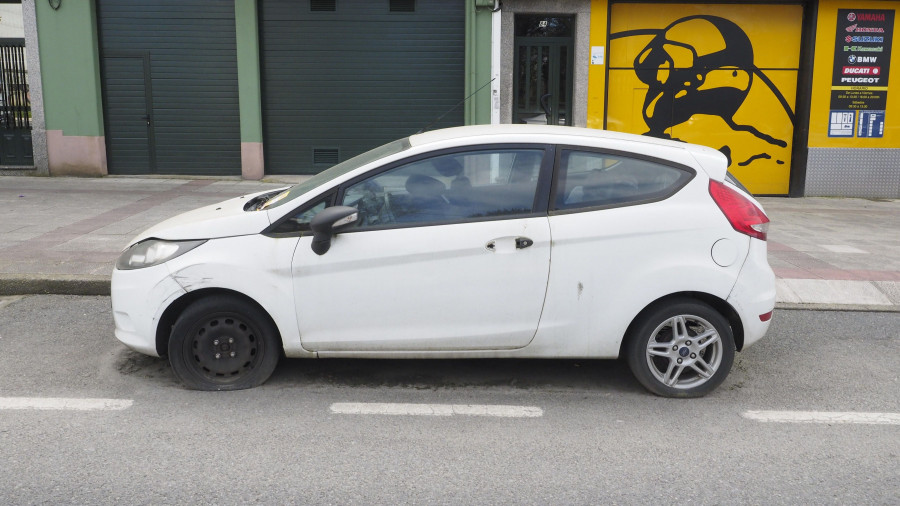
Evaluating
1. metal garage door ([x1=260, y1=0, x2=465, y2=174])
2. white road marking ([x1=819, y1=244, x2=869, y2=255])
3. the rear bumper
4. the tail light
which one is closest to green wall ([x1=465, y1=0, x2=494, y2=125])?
metal garage door ([x1=260, y1=0, x2=465, y2=174])

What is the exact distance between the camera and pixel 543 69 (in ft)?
46.1

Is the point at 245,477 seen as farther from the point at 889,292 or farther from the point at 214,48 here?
the point at 214,48

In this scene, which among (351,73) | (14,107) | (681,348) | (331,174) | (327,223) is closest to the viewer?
(327,223)

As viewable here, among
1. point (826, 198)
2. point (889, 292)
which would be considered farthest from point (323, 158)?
point (889, 292)

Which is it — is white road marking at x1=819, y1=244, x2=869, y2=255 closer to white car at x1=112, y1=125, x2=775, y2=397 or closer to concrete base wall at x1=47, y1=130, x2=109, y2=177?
white car at x1=112, y1=125, x2=775, y2=397

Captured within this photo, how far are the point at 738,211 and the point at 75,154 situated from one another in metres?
12.7

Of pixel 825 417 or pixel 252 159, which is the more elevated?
pixel 252 159

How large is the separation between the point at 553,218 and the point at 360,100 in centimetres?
1025

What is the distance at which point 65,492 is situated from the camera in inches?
142

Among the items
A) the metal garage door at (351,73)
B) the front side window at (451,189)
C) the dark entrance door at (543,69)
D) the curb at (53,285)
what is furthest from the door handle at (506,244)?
the metal garage door at (351,73)

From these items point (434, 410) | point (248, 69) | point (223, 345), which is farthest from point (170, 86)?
point (434, 410)

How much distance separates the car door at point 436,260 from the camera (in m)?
4.66

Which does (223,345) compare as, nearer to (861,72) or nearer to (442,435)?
(442,435)

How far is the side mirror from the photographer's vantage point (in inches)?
181
